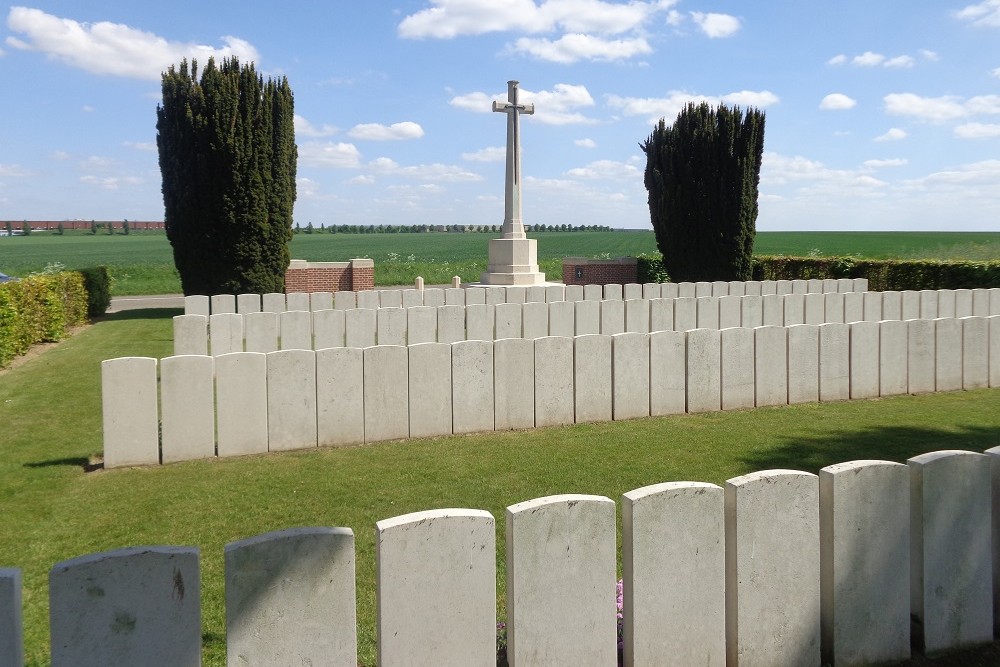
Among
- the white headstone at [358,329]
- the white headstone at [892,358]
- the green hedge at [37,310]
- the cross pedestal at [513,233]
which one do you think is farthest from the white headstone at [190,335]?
the cross pedestal at [513,233]

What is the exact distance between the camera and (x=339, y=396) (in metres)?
6.79

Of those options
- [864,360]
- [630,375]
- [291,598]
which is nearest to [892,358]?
[864,360]

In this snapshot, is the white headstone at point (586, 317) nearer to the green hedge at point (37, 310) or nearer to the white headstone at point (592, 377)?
the white headstone at point (592, 377)

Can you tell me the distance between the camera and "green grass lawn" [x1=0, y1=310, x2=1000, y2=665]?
4.57m

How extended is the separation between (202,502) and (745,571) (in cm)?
388

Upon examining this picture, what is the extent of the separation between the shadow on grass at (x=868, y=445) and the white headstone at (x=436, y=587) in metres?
3.93

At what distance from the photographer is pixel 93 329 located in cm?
1627

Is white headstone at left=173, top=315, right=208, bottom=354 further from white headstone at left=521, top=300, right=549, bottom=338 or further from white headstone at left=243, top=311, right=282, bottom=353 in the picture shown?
white headstone at left=521, top=300, right=549, bottom=338

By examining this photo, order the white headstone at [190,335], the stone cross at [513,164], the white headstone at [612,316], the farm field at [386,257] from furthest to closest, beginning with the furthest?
the farm field at [386,257] → the stone cross at [513,164] → the white headstone at [612,316] → the white headstone at [190,335]

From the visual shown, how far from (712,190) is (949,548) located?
2033cm

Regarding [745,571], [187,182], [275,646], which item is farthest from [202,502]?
[187,182]

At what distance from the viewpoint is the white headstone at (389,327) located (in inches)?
409

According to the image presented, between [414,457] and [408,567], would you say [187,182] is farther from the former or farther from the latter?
[408,567]

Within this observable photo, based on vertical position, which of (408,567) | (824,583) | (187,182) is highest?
(187,182)
